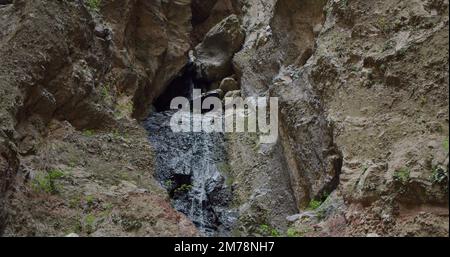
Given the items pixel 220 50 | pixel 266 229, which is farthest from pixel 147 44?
pixel 266 229

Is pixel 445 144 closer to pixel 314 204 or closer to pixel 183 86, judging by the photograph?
pixel 314 204

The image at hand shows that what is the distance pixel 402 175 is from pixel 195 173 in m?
10.2

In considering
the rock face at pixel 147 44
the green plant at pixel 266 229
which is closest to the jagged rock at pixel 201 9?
the rock face at pixel 147 44

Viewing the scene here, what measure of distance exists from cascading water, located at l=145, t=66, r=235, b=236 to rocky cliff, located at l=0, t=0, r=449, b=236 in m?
0.37

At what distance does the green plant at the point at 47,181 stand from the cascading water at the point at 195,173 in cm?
487

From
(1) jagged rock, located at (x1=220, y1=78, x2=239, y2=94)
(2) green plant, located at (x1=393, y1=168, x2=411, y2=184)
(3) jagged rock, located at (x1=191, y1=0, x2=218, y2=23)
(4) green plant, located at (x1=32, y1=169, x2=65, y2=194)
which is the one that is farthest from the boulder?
(2) green plant, located at (x1=393, y1=168, x2=411, y2=184)

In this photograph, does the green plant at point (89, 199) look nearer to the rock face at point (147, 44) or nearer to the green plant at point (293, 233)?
the green plant at point (293, 233)

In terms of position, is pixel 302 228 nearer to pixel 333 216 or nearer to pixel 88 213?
pixel 333 216

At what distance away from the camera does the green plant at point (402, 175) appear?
9.59m

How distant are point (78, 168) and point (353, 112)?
757 centimetres

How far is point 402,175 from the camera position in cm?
972

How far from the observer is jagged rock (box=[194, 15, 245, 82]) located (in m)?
26.9

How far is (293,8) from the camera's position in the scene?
62.6 feet

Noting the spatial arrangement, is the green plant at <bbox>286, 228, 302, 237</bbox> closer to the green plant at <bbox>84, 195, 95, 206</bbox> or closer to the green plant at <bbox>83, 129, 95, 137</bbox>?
the green plant at <bbox>84, 195, 95, 206</bbox>
